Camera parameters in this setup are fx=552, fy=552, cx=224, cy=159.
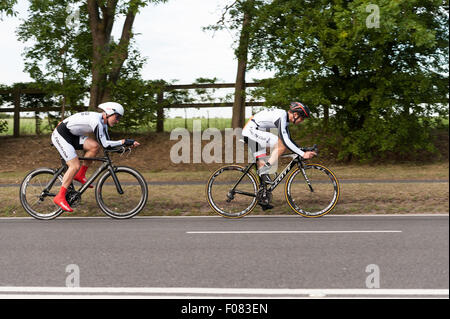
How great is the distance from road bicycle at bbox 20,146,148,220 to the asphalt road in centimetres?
31

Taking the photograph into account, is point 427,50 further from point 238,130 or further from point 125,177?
point 125,177

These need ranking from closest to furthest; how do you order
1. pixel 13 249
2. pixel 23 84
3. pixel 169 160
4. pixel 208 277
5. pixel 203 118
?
1. pixel 208 277
2. pixel 13 249
3. pixel 169 160
4. pixel 203 118
5. pixel 23 84

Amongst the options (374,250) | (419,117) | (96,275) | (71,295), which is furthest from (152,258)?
(419,117)

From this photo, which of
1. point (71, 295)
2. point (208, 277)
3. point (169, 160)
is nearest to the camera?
point (71, 295)

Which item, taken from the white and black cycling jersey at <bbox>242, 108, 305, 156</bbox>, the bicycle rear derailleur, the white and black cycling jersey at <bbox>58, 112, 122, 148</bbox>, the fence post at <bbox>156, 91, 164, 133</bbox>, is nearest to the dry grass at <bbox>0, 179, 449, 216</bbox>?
the bicycle rear derailleur

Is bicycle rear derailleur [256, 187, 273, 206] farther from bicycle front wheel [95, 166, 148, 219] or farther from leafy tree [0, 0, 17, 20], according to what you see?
leafy tree [0, 0, 17, 20]

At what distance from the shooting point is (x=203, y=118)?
67.1 feet

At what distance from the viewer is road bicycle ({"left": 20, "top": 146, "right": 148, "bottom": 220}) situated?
28.0 feet

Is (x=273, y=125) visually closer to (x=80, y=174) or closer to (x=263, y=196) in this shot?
(x=263, y=196)

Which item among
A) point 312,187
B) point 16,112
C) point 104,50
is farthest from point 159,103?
point 312,187

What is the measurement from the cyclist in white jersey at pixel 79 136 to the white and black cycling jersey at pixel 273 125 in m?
1.79

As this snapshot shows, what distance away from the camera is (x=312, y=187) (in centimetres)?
859

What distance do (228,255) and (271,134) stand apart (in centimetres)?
304

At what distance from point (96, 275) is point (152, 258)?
2.78 feet
